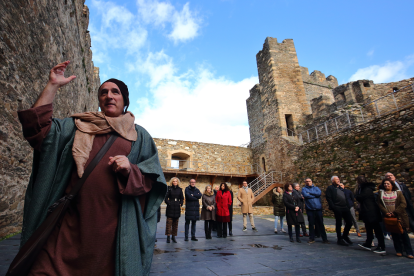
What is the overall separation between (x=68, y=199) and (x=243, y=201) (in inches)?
250

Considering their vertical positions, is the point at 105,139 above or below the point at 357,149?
below

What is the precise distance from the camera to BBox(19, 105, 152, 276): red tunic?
1017 mm

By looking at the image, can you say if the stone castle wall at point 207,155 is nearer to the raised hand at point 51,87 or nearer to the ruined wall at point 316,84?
the ruined wall at point 316,84

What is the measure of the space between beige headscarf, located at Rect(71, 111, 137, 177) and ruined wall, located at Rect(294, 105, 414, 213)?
8924mm

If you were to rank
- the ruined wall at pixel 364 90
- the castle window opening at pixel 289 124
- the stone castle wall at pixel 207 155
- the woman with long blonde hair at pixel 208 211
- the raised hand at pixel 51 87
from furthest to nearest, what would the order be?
the stone castle wall at pixel 207 155, the castle window opening at pixel 289 124, the ruined wall at pixel 364 90, the woman with long blonde hair at pixel 208 211, the raised hand at pixel 51 87

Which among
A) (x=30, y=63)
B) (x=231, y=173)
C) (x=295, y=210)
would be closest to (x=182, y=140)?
(x=231, y=173)

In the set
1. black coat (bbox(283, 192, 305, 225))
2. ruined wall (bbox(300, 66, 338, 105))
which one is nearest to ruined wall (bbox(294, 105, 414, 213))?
black coat (bbox(283, 192, 305, 225))

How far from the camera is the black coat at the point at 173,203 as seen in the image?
5051 millimetres

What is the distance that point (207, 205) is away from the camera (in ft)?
19.4

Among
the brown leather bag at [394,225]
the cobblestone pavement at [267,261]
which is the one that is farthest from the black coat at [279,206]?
the brown leather bag at [394,225]

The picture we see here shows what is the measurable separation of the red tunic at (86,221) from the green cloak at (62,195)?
5 cm

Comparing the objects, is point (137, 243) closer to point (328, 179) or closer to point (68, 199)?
point (68, 199)

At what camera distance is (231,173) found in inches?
623

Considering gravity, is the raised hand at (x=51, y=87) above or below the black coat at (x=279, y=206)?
above
